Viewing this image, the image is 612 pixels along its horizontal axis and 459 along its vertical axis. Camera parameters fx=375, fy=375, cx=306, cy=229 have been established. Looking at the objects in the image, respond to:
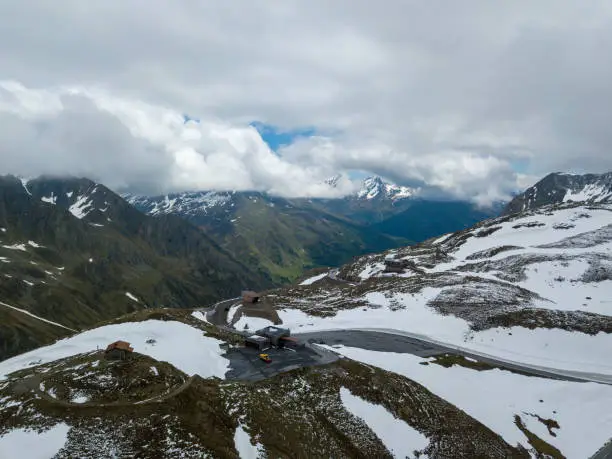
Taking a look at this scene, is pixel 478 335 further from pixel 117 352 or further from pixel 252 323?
pixel 117 352

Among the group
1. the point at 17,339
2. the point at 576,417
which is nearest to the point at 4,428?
the point at 576,417

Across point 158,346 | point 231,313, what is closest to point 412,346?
point 158,346

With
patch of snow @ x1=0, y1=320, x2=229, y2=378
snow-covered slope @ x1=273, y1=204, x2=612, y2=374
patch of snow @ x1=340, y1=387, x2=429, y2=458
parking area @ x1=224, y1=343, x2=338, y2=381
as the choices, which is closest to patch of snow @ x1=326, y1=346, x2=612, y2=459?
parking area @ x1=224, y1=343, x2=338, y2=381

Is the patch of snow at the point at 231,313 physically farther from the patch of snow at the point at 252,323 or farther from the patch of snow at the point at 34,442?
the patch of snow at the point at 34,442

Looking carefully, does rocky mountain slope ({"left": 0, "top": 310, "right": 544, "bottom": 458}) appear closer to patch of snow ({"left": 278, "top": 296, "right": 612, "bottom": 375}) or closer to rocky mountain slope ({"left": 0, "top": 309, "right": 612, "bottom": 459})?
rocky mountain slope ({"left": 0, "top": 309, "right": 612, "bottom": 459})

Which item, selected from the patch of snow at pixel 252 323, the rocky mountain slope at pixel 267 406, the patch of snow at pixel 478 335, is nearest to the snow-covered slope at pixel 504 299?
the patch of snow at pixel 478 335

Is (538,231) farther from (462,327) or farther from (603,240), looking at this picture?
(462,327)

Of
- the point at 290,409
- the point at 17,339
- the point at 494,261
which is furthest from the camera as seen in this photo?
the point at 17,339
